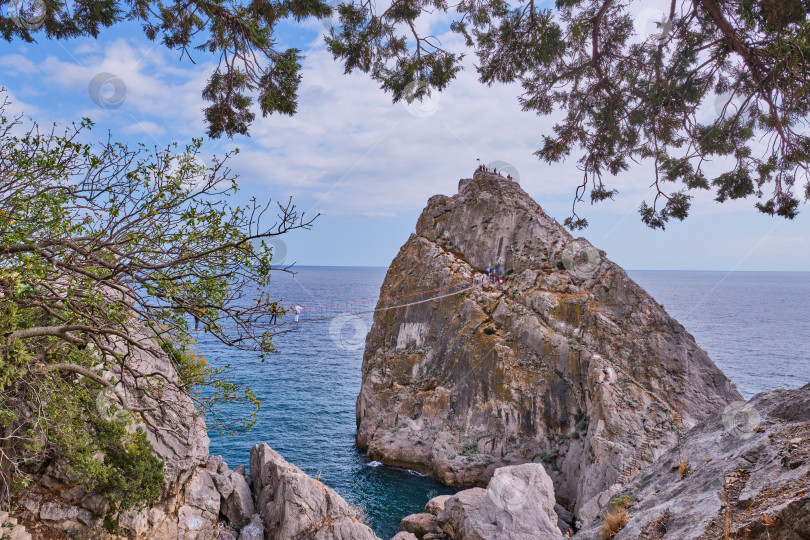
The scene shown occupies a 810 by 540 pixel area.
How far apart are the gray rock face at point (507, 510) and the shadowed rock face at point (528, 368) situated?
480cm

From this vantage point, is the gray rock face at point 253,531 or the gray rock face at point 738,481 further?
the gray rock face at point 253,531

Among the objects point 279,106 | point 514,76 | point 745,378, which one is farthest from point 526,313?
point 745,378

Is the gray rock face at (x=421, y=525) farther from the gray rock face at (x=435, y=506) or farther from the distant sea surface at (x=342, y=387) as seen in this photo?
the distant sea surface at (x=342, y=387)

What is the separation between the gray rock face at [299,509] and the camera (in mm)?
18625

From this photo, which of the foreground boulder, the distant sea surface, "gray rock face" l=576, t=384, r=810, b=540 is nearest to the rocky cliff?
the distant sea surface

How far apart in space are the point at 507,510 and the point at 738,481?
16.9 meters

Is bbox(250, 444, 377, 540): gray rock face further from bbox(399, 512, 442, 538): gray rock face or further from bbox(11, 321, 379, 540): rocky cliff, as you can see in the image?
bbox(399, 512, 442, 538): gray rock face

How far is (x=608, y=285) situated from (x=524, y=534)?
71.4 feet

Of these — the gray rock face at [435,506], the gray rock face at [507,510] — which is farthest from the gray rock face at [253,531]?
the gray rock face at [435,506]

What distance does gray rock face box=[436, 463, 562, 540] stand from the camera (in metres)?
19.6

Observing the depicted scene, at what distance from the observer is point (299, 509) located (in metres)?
19.2

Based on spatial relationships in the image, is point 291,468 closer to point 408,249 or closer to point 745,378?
point 408,249

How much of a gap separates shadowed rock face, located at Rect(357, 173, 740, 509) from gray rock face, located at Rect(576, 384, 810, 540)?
18.3 meters

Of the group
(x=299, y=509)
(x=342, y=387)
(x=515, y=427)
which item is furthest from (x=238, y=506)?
(x=342, y=387)
